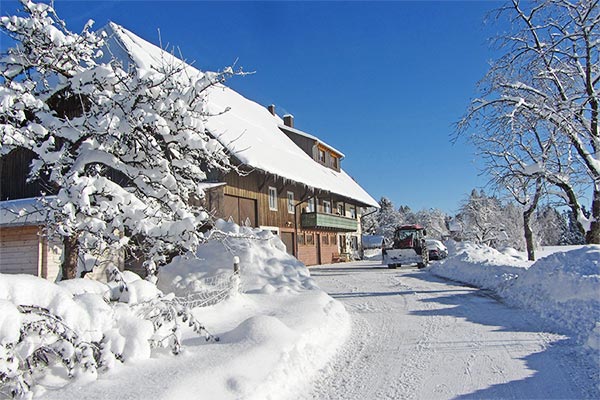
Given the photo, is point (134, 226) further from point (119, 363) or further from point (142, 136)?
point (119, 363)

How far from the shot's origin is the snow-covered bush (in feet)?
13.3

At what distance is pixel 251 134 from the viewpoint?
23047 mm

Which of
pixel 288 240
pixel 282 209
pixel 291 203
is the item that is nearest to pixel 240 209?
pixel 282 209

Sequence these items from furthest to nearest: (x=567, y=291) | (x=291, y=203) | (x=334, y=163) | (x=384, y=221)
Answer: (x=384, y=221) → (x=334, y=163) → (x=291, y=203) → (x=567, y=291)

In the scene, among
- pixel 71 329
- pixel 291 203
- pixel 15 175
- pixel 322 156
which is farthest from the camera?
pixel 322 156

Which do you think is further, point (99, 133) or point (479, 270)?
point (479, 270)

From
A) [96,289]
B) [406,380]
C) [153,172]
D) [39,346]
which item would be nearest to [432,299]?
[406,380]

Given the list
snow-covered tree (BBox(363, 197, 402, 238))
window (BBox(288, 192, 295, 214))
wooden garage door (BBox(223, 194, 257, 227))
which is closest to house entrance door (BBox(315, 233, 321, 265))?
window (BBox(288, 192, 295, 214))

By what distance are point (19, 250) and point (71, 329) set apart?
11048 millimetres

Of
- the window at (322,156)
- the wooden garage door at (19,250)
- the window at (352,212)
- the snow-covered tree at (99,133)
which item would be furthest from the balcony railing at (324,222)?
the snow-covered tree at (99,133)

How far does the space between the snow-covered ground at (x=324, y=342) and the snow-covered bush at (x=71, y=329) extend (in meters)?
0.02

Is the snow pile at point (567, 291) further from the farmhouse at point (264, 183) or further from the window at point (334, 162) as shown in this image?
the window at point (334, 162)

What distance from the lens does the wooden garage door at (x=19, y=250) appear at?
1341 centimetres

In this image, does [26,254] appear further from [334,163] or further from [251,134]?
[334,163]
